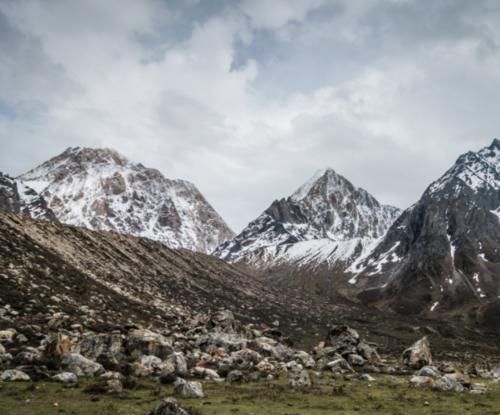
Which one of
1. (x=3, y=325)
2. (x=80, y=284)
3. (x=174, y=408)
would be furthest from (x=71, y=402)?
(x=80, y=284)

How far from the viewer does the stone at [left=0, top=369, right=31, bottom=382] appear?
27.4 metres

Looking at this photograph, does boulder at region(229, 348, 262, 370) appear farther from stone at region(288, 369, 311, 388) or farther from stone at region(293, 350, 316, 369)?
stone at region(288, 369, 311, 388)

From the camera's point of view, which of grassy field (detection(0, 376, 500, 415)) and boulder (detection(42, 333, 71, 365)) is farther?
boulder (detection(42, 333, 71, 365))

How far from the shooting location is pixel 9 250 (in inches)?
2734

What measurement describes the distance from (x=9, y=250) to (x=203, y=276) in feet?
263

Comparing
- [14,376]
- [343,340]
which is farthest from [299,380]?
[343,340]

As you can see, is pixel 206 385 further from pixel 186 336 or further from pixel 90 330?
pixel 186 336

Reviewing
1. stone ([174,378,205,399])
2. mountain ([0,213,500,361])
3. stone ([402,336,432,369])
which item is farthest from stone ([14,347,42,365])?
stone ([402,336,432,369])

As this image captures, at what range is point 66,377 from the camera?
93.2 ft

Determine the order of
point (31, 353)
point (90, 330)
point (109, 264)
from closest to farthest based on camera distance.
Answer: point (31, 353) → point (90, 330) → point (109, 264)

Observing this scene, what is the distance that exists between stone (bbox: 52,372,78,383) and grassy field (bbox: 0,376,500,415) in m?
0.72

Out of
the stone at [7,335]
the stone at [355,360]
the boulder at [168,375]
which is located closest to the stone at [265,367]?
the boulder at [168,375]

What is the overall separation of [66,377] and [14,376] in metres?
2.89

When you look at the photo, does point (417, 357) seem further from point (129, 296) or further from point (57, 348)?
point (129, 296)
